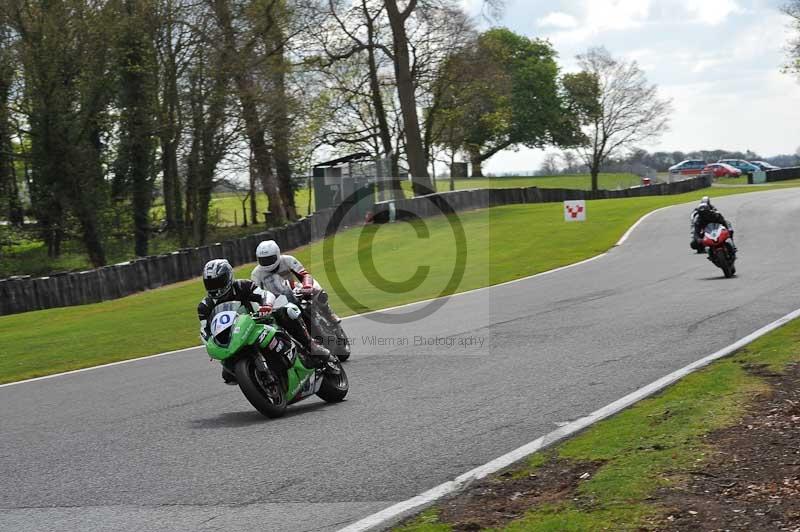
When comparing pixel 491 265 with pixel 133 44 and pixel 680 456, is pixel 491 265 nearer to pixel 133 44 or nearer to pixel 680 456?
pixel 133 44

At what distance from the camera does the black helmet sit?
936 centimetres

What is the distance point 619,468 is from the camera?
6.59 metres

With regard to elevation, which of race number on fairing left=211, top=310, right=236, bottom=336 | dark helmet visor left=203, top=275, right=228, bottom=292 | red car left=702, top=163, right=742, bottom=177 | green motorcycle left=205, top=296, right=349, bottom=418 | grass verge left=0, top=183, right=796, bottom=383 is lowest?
grass verge left=0, top=183, right=796, bottom=383

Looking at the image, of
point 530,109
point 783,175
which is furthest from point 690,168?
point 530,109

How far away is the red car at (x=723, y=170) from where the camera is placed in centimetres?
7850

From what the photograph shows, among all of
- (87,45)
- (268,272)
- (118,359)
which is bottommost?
(118,359)

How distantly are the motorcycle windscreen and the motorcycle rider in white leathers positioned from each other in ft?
5.26

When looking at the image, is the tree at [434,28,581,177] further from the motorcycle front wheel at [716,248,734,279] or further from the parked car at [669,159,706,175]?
the motorcycle front wheel at [716,248,734,279]

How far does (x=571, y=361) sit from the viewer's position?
38.8 feet

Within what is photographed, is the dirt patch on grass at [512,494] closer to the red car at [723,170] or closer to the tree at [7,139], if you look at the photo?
the tree at [7,139]

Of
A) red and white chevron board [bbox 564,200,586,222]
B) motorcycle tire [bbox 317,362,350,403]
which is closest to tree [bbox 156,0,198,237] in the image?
red and white chevron board [bbox 564,200,586,222]

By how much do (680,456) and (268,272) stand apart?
18.8ft

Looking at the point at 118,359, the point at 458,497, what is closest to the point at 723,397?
the point at 458,497

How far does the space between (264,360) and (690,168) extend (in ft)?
260
